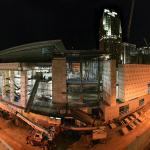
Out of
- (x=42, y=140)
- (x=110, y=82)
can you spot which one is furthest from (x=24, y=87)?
(x=110, y=82)

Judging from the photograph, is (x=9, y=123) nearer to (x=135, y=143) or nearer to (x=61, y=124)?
(x=61, y=124)

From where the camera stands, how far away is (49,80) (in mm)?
17297

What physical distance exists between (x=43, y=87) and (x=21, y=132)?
13.5 feet

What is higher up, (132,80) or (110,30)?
(110,30)

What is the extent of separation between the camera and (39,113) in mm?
15891

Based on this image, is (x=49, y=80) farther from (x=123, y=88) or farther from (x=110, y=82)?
(x=123, y=88)

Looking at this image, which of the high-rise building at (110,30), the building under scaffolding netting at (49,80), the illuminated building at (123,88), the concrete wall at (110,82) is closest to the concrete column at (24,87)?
the building under scaffolding netting at (49,80)

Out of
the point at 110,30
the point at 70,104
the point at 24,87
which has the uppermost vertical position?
the point at 110,30

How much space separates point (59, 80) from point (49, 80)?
1.69 m

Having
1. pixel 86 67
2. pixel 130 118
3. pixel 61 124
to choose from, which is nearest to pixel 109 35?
pixel 86 67

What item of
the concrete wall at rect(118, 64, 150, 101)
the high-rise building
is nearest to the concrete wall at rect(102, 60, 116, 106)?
the concrete wall at rect(118, 64, 150, 101)

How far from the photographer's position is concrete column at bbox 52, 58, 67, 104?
51.6 feet

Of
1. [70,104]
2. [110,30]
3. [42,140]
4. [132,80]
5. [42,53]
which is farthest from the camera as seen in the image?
[110,30]

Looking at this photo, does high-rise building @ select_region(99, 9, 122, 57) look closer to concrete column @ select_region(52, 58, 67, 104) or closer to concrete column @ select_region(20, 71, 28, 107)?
concrete column @ select_region(20, 71, 28, 107)
